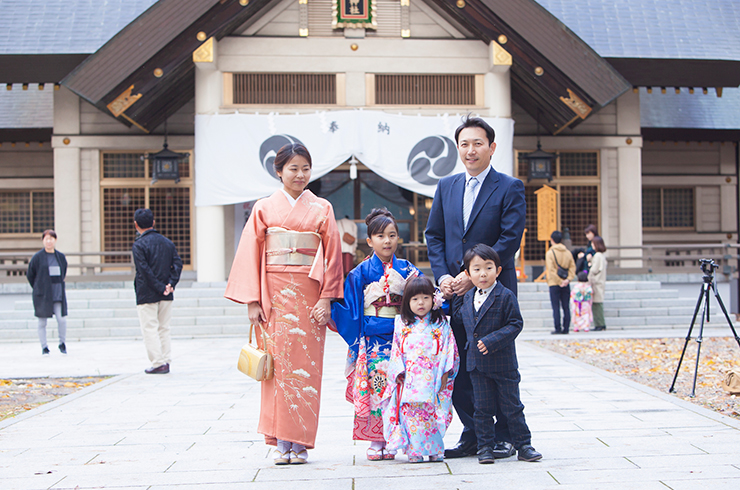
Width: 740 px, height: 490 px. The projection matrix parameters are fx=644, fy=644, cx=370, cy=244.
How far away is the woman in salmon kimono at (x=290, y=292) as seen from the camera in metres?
3.62

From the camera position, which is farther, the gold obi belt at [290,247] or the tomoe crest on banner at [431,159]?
the tomoe crest on banner at [431,159]

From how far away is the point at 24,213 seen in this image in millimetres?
15547

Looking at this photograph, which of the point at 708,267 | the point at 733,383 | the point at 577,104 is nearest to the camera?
the point at 733,383

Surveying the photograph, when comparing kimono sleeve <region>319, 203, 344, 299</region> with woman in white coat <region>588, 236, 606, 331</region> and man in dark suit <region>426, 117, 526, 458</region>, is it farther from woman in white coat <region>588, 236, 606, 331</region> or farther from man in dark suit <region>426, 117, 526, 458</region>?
woman in white coat <region>588, 236, 606, 331</region>

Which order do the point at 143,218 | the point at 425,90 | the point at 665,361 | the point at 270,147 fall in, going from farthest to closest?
the point at 425,90
the point at 270,147
the point at 665,361
the point at 143,218

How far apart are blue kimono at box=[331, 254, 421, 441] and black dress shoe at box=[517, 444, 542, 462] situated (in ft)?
2.55

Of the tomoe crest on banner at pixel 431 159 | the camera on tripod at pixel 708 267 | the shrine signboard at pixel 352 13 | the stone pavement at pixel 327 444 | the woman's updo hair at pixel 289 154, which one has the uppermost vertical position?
the shrine signboard at pixel 352 13

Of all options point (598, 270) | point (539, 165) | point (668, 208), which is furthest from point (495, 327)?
point (668, 208)

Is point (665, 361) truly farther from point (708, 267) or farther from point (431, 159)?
point (431, 159)

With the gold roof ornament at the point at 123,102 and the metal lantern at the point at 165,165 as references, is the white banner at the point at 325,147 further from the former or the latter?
the metal lantern at the point at 165,165

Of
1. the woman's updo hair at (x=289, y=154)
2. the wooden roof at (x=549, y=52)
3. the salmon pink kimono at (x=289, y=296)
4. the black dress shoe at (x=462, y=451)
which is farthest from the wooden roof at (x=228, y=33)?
the black dress shoe at (x=462, y=451)

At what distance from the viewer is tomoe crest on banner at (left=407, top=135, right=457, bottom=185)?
12.5 m

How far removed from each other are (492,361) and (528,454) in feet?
1.74

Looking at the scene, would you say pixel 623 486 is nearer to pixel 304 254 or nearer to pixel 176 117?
pixel 304 254
